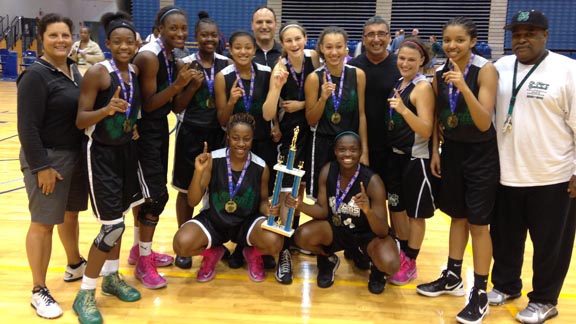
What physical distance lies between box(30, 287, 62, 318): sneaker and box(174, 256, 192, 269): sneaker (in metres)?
0.91

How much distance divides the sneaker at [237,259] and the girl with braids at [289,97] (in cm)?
35

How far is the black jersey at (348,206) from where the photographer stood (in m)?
3.18

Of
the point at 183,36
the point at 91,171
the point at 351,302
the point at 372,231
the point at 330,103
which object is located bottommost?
the point at 351,302

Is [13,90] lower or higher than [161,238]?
higher

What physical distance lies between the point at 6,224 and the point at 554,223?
4.34m

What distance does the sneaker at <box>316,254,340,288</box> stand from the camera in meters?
3.29

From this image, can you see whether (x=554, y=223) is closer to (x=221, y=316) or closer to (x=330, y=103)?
(x=330, y=103)

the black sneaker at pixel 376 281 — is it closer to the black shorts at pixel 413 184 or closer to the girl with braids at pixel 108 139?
the black shorts at pixel 413 184

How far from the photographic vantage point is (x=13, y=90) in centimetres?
1339

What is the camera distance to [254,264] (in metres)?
3.38

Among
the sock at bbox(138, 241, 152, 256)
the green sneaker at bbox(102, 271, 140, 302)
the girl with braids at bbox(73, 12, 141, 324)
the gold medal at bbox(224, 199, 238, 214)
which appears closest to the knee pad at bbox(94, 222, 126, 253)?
the girl with braids at bbox(73, 12, 141, 324)

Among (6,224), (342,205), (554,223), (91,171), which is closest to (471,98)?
(554,223)

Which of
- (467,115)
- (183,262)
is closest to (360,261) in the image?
(183,262)

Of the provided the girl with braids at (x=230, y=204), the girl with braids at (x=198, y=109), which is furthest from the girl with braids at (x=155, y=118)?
the girl with braids at (x=230, y=204)
